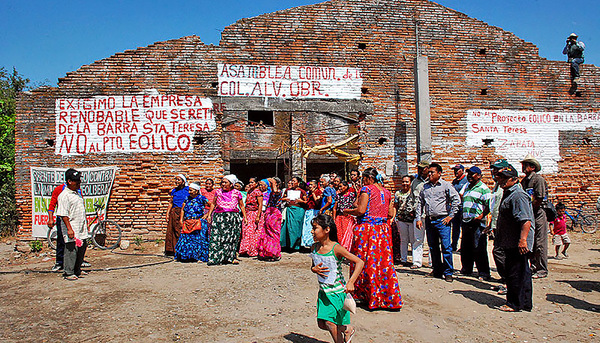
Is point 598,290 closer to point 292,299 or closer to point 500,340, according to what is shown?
point 500,340

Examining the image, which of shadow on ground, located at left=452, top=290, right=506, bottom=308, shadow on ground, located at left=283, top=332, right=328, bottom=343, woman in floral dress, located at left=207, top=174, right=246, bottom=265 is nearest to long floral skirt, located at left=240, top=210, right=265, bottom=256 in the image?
woman in floral dress, located at left=207, top=174, right=246, bottom=265

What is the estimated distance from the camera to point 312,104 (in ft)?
37.2

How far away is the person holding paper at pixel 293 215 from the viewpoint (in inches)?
335

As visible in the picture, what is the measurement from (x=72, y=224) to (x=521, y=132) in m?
11.7

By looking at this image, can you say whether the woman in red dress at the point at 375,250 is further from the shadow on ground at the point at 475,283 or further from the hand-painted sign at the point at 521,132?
the hand-painted sign at the point at 521,132

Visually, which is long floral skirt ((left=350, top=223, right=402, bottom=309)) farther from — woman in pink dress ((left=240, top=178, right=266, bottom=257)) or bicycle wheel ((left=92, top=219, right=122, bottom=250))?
bicycle wheel ((left=92, top=219, right=122, bottom=250))

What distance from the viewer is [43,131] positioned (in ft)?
34.6

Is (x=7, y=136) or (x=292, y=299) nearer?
(x=292, y=299)

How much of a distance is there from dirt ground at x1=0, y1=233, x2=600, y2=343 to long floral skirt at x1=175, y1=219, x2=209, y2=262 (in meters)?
0.45

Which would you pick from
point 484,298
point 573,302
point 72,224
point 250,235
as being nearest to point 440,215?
point 484,298

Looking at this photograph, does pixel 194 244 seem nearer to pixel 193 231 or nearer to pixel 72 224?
pixel 193 231

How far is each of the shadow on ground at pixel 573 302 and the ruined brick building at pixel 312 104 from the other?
6349 millimetres

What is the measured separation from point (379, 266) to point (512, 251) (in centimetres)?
152

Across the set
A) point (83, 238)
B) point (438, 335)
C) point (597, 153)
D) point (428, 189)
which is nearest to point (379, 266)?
point (438, 335)
